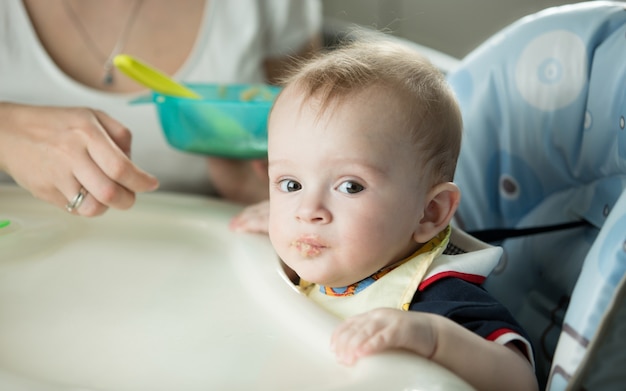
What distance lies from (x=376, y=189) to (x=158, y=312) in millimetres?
259

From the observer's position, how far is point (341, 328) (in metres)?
0.63

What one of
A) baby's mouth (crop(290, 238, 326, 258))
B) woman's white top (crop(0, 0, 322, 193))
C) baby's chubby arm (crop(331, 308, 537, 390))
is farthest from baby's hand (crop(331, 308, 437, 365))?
woman's white top (crop(0, 0, 322, 193))

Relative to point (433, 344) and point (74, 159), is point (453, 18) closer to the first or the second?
point (74, 159)

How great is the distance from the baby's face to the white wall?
70cm

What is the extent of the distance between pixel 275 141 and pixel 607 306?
34cm

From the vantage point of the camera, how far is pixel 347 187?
70 cm

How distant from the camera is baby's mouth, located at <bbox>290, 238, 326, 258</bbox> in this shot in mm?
708

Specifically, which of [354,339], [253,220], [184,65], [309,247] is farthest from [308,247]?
[184,65]

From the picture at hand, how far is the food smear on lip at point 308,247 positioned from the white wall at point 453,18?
747 mm

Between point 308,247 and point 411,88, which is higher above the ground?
point 411,88

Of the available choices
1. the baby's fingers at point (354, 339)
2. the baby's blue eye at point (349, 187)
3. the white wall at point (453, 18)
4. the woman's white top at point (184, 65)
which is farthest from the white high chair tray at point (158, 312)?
the white wall at point (453, 18)

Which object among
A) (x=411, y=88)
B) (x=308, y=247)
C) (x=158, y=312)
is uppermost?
(x=411, y=88)

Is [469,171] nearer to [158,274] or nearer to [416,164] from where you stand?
[416,164]

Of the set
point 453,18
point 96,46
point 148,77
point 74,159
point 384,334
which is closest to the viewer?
point 384,334
